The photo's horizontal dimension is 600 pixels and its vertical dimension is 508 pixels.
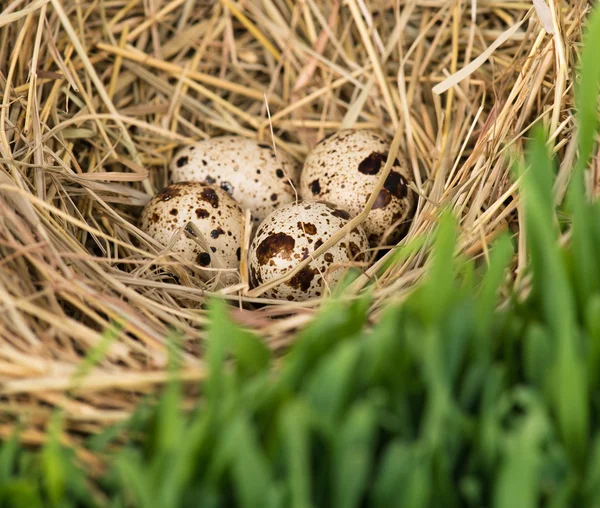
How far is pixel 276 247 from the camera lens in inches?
52.4

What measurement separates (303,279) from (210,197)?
0.28m

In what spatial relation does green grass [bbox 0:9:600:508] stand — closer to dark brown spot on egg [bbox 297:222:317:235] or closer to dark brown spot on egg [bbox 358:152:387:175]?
dark brown spot on egg [bbox 297:222:317:235]

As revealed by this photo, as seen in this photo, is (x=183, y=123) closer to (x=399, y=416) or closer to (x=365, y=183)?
(x=365, y=183)

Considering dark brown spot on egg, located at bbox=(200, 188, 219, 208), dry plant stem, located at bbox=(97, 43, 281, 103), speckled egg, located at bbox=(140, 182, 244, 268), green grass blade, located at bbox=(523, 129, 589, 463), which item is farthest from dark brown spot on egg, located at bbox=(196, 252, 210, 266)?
green grass blade, located at bbox=(523, 129, 589, 463)

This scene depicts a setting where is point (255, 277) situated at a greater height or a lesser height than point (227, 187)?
lesser

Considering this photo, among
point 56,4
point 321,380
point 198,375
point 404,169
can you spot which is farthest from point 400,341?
point 56,4

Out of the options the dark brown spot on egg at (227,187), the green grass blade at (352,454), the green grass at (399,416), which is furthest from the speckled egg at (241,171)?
the green grass blade at (352,454)

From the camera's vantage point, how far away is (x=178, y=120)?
1.70 metres

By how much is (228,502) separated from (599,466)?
35 centimetres

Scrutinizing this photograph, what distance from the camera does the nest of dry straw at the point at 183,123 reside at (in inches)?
35.1

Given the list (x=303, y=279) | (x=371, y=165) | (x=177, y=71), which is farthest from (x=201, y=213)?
(x=177, y=71)

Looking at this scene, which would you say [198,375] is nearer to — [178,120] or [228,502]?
[228,502]

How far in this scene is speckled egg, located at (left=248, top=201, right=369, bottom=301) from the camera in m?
1.31

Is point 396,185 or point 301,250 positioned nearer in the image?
point 301,250
